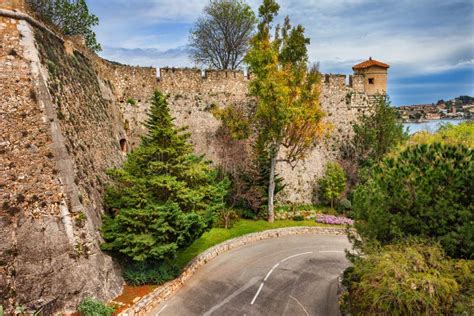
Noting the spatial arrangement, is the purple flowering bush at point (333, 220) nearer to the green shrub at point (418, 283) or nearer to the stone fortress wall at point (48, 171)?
the stone fortress wall at point (48, 171)

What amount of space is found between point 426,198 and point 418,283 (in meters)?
2.31

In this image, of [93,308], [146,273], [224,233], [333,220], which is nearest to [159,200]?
[146,273]

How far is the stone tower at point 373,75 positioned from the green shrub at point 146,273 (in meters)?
22.1

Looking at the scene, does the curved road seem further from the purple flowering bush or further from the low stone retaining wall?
the purple flowering bush

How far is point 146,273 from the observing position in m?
12.8

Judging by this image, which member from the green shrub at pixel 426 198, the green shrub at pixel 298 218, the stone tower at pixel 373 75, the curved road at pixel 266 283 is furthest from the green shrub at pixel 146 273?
the stone tower at pixel 373 75

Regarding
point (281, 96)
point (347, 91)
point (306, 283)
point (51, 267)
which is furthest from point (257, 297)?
point (347, 91)

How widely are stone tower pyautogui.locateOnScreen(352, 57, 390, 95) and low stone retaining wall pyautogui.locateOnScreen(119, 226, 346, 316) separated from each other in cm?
1273

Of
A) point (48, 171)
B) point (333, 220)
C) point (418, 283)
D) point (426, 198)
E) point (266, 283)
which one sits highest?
point (48, 171)

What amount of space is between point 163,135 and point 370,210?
829 cm

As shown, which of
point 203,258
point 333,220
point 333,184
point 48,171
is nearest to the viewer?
point 48,171

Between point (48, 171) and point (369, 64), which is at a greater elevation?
point (369, 64)

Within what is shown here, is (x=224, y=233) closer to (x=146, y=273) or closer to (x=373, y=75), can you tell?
A: (x=146, y=273)

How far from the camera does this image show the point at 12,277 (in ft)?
32.6
